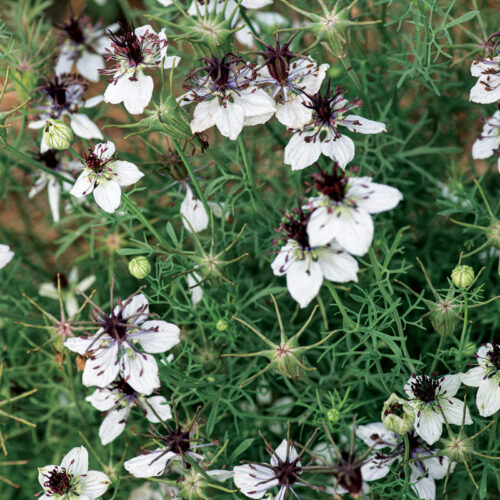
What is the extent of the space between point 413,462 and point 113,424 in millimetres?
414

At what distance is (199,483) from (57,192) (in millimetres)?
616

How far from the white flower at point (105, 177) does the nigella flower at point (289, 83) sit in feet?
0.66

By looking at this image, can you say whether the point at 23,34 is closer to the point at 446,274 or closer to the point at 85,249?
the point at 85,249

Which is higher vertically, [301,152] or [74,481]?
[301,152]

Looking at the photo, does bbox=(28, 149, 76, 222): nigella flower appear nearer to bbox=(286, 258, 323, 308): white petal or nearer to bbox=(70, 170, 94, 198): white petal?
bbox=(70, 170, 94, 198): white petal

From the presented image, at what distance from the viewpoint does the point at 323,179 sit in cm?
66

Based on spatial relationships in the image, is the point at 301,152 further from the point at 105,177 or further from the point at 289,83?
the point at 105,177

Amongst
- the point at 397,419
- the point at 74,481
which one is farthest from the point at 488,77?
the point at 74,481

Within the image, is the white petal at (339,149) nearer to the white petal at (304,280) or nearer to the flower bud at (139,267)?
the white petal at (304,280)

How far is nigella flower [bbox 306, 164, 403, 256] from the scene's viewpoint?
608mm

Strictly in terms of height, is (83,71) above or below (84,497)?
above

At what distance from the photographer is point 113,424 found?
862 millimetres

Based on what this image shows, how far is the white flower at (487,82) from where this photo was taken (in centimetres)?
79

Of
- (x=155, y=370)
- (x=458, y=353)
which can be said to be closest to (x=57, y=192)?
(x=155, y=370)
